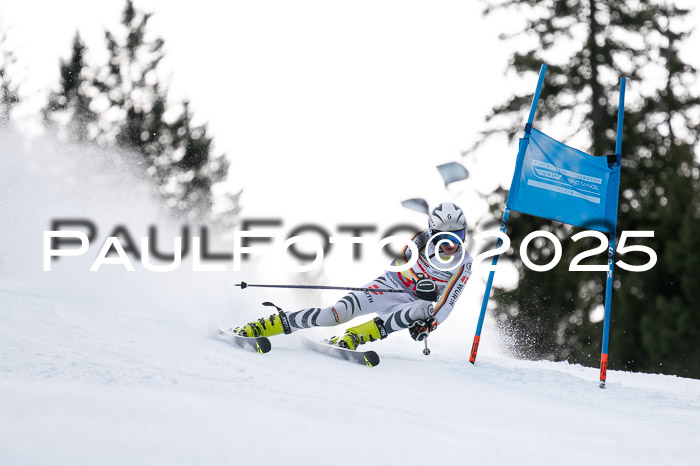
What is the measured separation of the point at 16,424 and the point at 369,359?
3464 millimetres

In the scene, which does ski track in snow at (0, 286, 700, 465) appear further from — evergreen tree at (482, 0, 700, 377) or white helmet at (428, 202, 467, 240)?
evergreen tree at (482, 0, 700, 377)

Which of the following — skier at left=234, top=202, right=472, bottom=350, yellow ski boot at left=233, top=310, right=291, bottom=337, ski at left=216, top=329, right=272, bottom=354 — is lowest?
ski at left=216, top=329, right=272, bottom=354

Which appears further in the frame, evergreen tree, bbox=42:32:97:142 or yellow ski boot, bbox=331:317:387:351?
evergreen tree, bbox=42:32:97:142

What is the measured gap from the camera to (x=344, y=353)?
5852 millimetres

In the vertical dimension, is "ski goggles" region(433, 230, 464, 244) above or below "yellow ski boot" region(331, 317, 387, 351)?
above

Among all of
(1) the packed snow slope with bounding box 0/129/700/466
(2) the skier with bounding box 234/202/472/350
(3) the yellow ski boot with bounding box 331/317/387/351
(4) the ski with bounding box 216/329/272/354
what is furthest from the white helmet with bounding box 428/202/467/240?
(4) the ski with bounding box 216/329/272/354

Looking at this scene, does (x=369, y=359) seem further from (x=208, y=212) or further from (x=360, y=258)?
(x=208, y=212)

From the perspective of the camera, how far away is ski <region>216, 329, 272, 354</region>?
18.0 feet

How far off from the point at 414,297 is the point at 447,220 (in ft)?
2.36

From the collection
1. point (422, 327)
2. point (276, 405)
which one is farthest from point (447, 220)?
point (276, 405)

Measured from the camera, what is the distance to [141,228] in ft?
45.4

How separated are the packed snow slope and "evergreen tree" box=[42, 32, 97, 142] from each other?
13.3 metres

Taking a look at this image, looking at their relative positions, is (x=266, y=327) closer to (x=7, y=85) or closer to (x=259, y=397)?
(x=259, y=397)

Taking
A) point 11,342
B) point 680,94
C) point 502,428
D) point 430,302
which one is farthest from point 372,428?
point 680,94
